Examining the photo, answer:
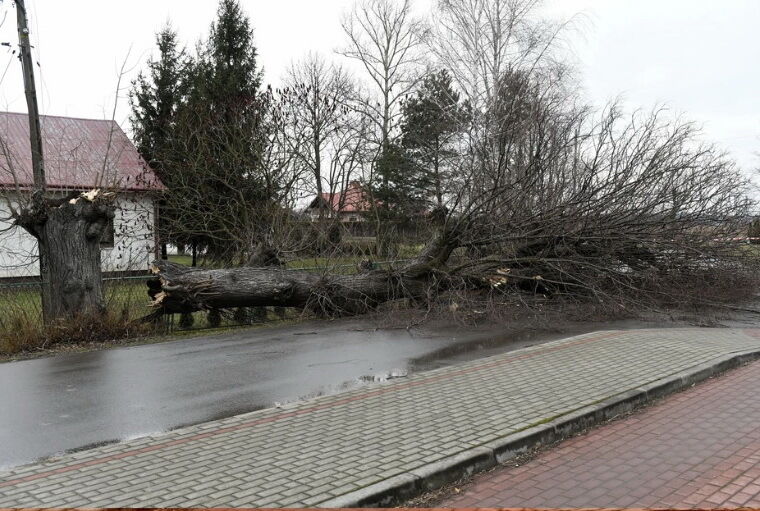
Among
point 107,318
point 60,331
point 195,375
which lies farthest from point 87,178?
point 195,375

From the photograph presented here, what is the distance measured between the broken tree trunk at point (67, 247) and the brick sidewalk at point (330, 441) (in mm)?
5701

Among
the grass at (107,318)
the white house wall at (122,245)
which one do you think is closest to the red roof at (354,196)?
the white house wall at (122,245)

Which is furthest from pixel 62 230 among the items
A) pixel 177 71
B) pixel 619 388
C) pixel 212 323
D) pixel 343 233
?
pixel 177 71

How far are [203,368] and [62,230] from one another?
3.92 metres

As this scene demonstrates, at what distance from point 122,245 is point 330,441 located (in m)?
15.7

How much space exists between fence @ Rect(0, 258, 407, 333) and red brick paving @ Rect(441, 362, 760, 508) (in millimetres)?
7716

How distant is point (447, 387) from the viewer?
676 cm

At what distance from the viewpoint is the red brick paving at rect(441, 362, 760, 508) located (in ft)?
13.3

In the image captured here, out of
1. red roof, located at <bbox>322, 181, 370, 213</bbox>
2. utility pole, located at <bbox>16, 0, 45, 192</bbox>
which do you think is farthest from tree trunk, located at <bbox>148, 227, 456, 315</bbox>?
red roof, located at <bbox>322, 181, 370, 213</bbox>

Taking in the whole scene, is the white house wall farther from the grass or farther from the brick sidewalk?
the brick sidewalk

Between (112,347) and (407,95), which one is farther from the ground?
(407,95)

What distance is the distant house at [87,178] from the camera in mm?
12844

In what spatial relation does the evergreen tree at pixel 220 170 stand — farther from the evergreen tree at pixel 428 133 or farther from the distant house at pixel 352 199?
the evergreen tree at pixel 428 133

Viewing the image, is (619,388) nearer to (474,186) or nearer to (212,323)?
(474,186)
